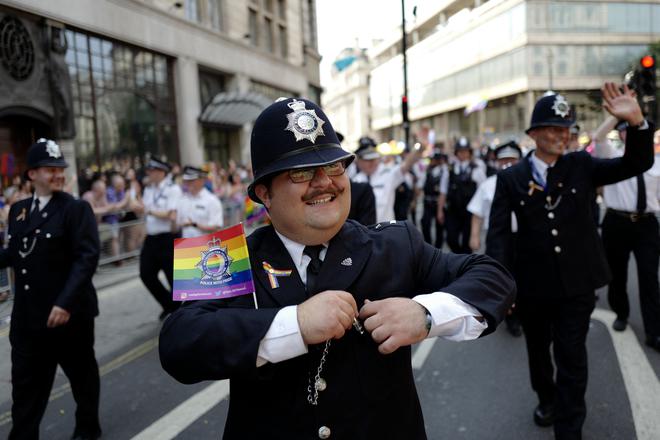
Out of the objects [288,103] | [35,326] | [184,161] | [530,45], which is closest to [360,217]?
[35,326]

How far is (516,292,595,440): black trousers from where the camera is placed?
3398mm

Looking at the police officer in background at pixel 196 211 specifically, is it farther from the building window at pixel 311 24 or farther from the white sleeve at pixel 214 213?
the building window at pixel 311 24

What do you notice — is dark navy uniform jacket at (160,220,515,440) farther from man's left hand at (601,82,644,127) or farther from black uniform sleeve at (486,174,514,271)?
black uniform sleeve at (486,174,514,271)

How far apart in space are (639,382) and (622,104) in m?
2.57

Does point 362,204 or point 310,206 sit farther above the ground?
point 310,206

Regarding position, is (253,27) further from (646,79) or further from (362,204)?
A: (362,204)

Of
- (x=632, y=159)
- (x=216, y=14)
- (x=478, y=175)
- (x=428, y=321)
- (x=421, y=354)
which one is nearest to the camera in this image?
(x=428, y=321)

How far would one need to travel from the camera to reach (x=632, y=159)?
330 centimetres

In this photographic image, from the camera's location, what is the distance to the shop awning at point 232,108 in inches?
808

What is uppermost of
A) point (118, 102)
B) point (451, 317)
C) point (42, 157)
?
point (118, 102)

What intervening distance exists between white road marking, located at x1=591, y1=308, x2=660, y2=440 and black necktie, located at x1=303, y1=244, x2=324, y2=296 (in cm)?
303

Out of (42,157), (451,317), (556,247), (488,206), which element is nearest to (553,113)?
(556,247)

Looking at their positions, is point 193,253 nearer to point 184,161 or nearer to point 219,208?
point 219,208

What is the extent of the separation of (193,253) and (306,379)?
1.73 ft
